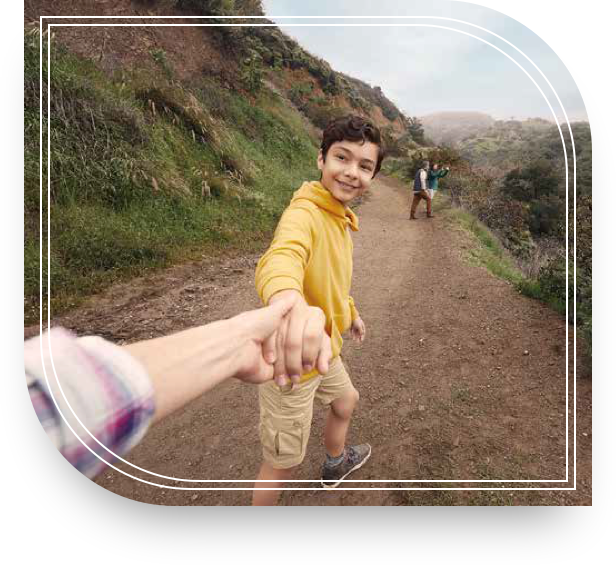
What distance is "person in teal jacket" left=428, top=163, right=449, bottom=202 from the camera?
8.97 feet

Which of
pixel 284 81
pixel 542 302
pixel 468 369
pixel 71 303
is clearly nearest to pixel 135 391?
pixel 71 303

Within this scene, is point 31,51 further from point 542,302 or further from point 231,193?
point 542,302

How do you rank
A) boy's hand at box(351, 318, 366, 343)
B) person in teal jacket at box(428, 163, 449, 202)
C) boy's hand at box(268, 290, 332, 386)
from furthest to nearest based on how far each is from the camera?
person in teal jacket at box(428, 163, 449, 202)
boy's hand at box(351, 318, 366, 343)
boy's hand at box(268, 290, 332, 386)

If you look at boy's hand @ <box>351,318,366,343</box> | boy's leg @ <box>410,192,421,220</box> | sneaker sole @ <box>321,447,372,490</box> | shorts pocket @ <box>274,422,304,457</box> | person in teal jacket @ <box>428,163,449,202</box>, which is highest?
person in teal jacket @ <box>428,163,449,202</box>

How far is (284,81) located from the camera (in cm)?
213

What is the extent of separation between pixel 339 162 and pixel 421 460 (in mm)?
1176

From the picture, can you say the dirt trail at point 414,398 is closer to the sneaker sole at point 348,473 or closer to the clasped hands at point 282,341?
the sneaker sole at point 348,473

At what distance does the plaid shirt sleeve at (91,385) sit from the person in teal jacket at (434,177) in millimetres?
2633

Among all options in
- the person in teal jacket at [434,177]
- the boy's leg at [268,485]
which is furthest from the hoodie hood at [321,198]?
the person in teal jacket at [434,177]

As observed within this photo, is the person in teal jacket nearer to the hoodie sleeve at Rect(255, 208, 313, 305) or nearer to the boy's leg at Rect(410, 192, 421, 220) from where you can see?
the boy's leg at Rect(410, 192, 421, 220)

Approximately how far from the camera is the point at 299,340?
0.71m

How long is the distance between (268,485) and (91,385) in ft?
2.81

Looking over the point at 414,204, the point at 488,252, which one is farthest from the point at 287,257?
the point at 414,204

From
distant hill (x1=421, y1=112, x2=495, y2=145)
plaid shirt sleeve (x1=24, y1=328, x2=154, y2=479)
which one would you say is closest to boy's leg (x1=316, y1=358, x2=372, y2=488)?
plaid shirt sleeve (x1=24, y1=328, x2=154, y2=479)
